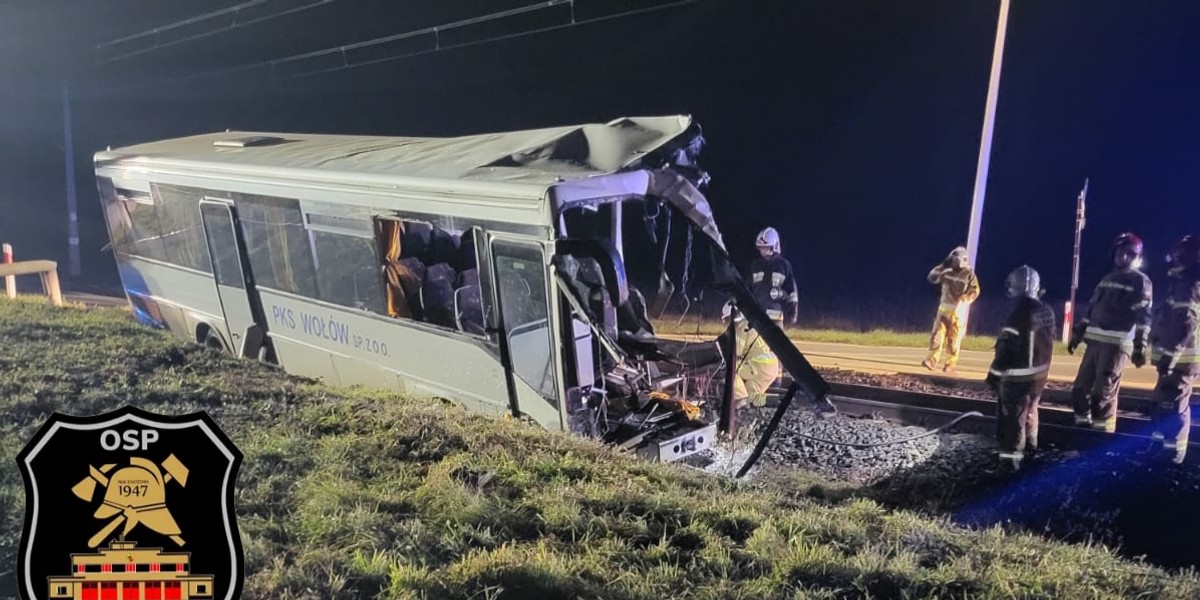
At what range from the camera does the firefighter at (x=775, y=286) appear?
16.3 ft

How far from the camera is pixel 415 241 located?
182 inches

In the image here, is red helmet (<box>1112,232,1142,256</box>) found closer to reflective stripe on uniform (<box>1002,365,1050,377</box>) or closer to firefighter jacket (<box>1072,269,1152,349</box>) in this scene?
firefighter jacket (<box>1072,269,1152,349</box>)

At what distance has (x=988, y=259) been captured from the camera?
3967 millimetres

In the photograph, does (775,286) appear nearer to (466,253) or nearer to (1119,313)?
(1119,313)

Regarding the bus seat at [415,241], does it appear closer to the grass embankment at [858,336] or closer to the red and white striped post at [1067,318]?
the grass embankment at [858,336]

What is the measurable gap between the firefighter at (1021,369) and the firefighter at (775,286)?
4.13 feet

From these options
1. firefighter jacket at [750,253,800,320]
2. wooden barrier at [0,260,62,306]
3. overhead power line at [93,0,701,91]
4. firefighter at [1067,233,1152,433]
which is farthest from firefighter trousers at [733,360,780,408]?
wooden barrier at [0,260,62,306]

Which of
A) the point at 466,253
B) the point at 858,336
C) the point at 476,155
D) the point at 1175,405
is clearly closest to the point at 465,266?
the point at 466,253

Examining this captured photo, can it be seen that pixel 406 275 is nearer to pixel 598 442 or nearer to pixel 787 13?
pixel 598 442

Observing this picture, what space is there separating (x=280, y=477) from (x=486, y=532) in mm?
797

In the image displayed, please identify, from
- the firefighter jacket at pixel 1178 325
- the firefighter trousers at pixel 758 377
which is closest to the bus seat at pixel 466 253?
the firefighter trousers at pixel 758 377

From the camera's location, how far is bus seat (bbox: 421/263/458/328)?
454 cm

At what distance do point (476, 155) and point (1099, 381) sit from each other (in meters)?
3.67

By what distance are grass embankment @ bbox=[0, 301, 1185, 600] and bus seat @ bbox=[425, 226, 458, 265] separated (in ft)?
3.97
